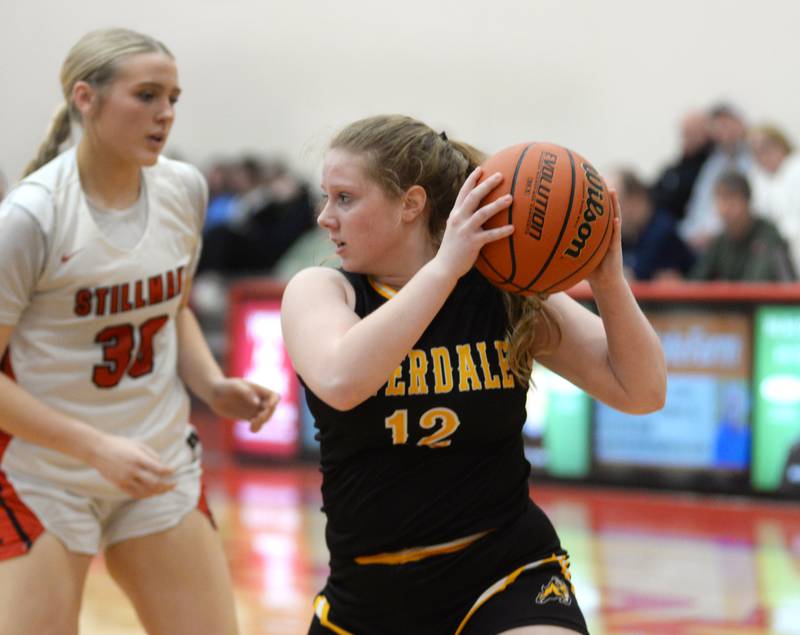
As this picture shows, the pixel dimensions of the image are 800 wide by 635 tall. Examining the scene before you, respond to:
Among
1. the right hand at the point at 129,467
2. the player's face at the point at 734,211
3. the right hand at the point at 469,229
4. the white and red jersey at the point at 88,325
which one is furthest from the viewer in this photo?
the player's face at the point at 734,211

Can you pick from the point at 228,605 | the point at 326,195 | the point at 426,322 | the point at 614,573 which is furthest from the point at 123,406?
the point at 614,573

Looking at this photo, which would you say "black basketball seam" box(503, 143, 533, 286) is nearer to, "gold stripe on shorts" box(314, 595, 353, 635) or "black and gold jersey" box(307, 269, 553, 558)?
"black and gold jersey" box(307, 269, 553, 558)

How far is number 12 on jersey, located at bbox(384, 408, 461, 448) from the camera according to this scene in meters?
2.48

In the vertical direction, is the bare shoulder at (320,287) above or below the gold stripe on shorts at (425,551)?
above

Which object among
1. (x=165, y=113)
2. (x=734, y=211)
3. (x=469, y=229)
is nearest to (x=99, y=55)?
(x=165, y=113)

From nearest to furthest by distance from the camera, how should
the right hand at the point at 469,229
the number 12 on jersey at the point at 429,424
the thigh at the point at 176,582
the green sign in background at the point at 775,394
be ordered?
1. the right hand at the point at 469,229
2. the number 12 on jersey at the point at 429,424
3. the thigh at the point at 176,582
4. the green sign in background at the point at 775,394

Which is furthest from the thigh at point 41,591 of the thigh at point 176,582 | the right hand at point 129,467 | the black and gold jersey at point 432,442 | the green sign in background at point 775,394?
the green sign in background at point 775,394

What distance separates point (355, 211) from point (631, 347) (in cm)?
66

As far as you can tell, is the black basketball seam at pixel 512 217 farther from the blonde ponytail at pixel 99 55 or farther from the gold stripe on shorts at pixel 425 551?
the blonde ponytail at pixel 99 55

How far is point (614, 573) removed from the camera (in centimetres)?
611

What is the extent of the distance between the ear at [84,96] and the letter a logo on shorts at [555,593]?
170cm

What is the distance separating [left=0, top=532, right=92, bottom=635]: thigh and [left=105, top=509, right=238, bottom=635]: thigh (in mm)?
177

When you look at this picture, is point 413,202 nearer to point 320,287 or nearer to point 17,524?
point 320,287

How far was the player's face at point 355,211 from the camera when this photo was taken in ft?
8.31
